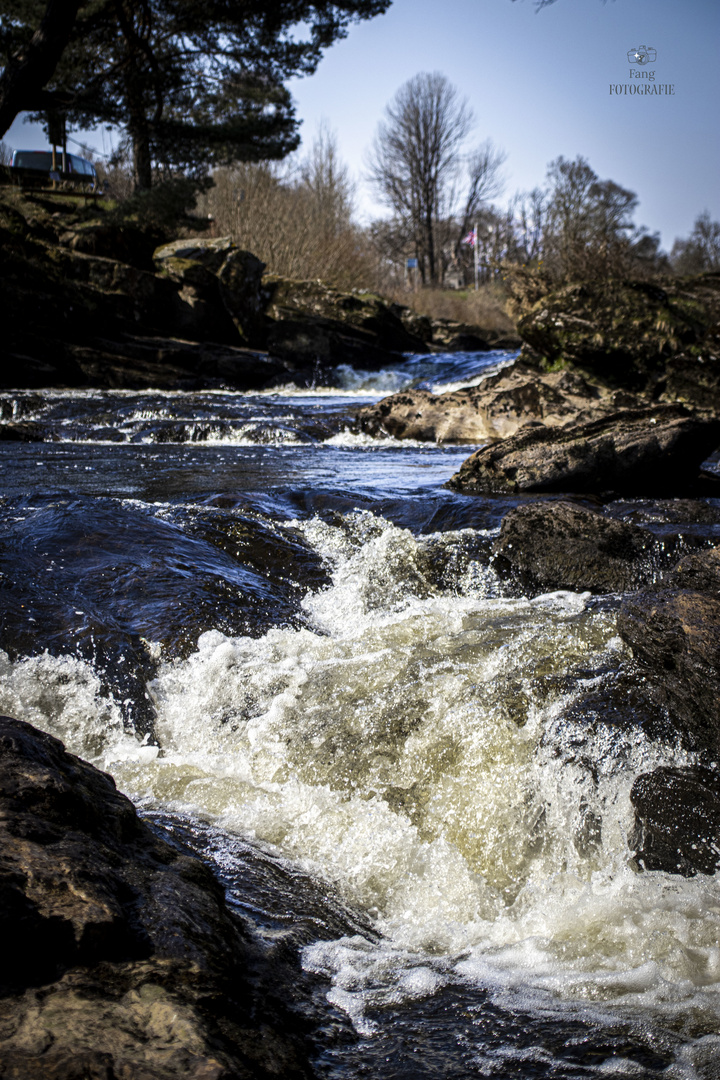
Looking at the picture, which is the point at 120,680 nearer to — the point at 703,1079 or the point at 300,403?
the point at 703,1079

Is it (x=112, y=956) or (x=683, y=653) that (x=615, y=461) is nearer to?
(x=683, y=653)

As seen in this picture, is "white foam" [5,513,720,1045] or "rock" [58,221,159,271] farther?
"rock" [58,221,159,271]

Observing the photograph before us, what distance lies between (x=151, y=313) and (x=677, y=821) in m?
15.3

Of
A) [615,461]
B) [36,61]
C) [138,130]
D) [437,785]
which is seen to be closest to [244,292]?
[36,61]

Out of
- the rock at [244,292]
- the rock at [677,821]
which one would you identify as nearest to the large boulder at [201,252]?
the rock at [244,292]

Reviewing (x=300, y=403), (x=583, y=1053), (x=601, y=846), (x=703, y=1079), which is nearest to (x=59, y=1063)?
(x=583, y=1053)

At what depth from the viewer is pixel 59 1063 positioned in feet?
3.13

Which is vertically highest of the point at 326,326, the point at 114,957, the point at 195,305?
the point at 195,305

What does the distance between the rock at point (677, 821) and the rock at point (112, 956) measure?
1.11 m

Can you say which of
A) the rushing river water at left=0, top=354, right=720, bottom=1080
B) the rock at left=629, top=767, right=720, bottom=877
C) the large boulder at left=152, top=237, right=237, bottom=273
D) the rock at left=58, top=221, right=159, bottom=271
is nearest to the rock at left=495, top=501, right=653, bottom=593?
the rushing river water at left=0, top=354, right=720, bottom=1080

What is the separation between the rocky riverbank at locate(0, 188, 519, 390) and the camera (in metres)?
13.3

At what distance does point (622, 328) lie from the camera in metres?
9.90

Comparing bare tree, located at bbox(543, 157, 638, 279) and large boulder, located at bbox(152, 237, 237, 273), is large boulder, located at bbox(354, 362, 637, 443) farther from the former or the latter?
large boulder, located at bbox(152, 237, 237, 273)

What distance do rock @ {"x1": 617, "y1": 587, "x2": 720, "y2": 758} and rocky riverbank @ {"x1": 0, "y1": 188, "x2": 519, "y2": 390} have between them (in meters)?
11.8
